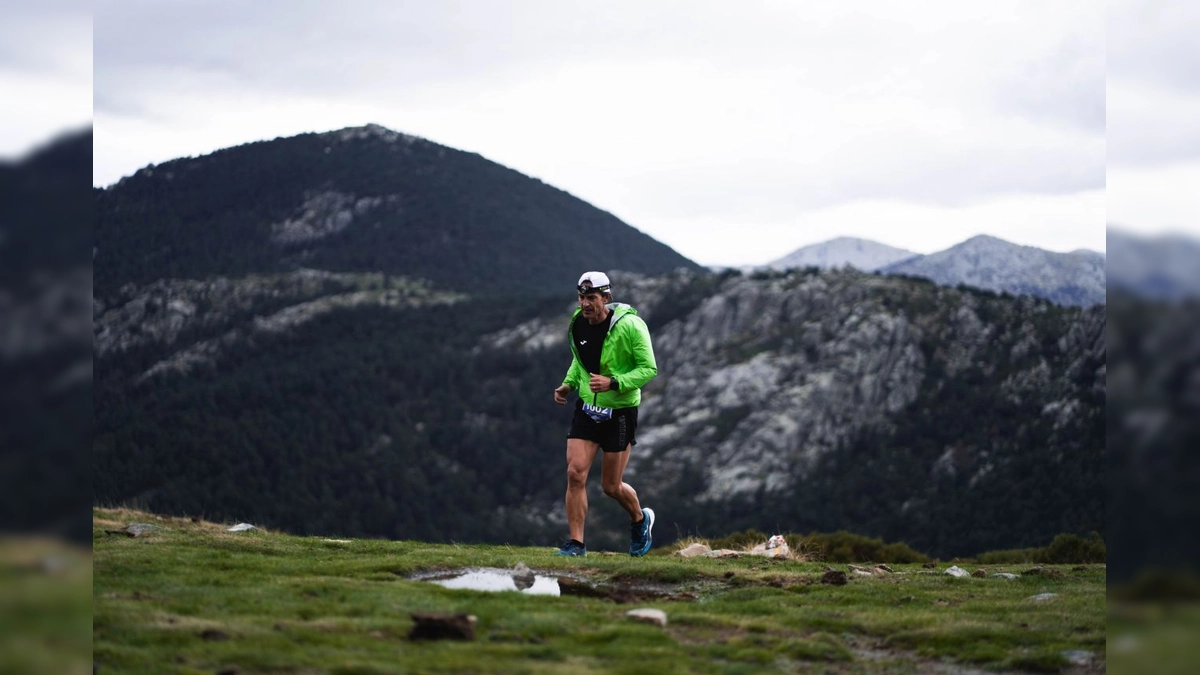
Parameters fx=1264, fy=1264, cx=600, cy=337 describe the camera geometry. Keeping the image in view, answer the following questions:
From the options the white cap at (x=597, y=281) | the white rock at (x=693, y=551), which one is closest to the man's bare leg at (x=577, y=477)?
the white cap at (x=597, y=281)

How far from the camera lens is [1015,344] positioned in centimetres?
13638

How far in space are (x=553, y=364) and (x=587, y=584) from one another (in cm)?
16167

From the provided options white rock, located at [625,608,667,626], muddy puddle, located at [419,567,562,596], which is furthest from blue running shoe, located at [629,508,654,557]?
white rock, located at [625,608,667,626]

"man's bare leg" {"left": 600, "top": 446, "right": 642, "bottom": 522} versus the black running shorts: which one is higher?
the black running shorts

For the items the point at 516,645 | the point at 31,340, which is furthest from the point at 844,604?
the point at 31,340

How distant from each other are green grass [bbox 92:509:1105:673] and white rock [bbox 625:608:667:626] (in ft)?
0.28

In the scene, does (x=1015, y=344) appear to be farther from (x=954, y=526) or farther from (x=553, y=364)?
(x=553, y=364)

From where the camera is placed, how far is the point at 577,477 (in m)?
13.0

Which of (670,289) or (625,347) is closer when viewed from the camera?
(625,347)

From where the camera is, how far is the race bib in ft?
42.0

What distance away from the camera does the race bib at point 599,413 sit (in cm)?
1281

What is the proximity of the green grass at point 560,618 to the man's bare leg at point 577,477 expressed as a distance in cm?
90

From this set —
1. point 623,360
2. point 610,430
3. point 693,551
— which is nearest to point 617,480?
point 610,430

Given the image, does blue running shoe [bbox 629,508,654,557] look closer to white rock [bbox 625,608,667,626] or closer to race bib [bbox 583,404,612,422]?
race bib [bbox 583,404,612,422]
